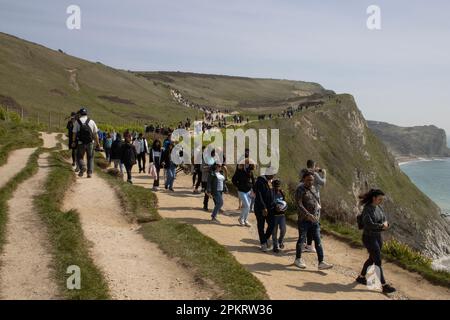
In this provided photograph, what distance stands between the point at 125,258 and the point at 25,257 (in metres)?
2.15

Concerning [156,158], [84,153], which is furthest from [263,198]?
[156,158]

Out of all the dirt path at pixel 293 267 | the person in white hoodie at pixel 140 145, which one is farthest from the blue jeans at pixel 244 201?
the person in white hoodie at pixel 140 145

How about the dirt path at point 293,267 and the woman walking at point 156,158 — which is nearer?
the dirt path at point 293,267

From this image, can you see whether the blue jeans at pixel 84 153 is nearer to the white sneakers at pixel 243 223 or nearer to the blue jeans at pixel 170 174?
the blue jeans at pixel 170 174

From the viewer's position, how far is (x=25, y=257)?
31.3 feet

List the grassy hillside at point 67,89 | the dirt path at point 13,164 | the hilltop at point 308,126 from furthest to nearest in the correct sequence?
the grassy hillside at point 67,89 < the hilltop at point 308,126 < the dirt path at point 13,164

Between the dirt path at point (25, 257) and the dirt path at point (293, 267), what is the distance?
4.58m

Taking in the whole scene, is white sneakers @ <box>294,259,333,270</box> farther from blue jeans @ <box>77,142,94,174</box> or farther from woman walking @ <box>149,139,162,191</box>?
woman walking @ <box>149,139,162,191</box>

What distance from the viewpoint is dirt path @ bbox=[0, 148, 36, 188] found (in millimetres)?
16272

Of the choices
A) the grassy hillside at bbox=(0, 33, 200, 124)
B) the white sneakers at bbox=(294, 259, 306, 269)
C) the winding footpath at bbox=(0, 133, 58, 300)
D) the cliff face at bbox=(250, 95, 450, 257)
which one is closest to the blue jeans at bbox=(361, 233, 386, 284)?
the white sneakers at bbox=(294, 259, 306, 269)

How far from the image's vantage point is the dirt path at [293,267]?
33.8 feet

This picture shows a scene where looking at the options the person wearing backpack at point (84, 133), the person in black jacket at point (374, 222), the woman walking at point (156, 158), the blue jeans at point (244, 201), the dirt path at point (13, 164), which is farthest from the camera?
the woman walking at point (156, 158)

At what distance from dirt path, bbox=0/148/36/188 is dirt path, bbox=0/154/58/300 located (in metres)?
2.64
